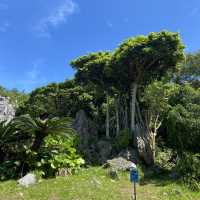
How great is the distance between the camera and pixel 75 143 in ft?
55.2

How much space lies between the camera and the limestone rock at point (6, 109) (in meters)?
24.4

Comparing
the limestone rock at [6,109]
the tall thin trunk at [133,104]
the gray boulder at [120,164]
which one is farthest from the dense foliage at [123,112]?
the limestone rock at [6,109]

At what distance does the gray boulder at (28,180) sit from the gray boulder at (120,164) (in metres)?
3.64

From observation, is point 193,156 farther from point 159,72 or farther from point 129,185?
point 159,72

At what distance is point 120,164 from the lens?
46.9ft

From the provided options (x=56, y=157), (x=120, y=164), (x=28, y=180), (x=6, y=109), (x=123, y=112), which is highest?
(x=6, y=109)

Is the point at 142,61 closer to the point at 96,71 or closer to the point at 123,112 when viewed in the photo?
the point at 96,71

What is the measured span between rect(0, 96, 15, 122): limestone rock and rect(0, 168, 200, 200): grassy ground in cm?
1289

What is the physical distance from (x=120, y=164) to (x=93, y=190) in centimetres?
370

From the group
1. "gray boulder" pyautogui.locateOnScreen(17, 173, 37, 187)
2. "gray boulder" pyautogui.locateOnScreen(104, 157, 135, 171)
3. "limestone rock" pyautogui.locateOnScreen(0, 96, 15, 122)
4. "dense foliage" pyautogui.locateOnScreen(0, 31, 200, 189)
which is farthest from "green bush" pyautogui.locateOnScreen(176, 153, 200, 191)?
"limestone rock" pyautogui.locateOnScreen(0, 96, 15, 122)

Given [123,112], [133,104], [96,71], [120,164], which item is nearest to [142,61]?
[133,104]

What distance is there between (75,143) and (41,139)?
3167mm

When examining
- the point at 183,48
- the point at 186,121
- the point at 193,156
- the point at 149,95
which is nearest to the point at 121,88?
the point at 149,95

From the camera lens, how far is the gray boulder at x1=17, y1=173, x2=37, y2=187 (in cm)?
1159
